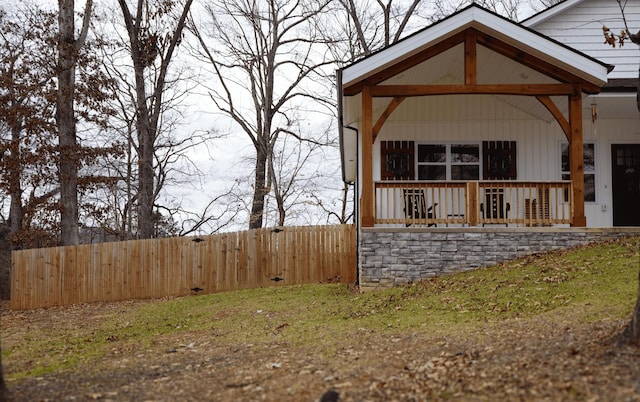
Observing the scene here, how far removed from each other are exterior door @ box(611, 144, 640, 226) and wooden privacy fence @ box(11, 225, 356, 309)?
6.31 m

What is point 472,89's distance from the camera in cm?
1124

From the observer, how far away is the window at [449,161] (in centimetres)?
1405

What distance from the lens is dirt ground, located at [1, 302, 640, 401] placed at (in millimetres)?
4652

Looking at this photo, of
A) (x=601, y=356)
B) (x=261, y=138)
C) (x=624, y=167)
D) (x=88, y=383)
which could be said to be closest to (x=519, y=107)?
(x=624, y=167)

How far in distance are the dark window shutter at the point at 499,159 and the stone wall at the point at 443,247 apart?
106 inches

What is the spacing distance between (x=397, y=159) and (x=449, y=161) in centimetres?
120

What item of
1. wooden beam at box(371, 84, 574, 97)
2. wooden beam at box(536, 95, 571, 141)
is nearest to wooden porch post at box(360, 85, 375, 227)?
wooden beam at box(371, 84, 574, 97)

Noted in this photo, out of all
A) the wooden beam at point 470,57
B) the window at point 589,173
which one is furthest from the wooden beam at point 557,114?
the window at point 589,173

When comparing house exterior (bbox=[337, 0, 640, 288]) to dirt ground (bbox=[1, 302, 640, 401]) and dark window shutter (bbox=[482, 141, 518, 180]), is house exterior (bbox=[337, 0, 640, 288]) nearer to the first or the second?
dark window shutter (bbox=[482, 141, 518, 180])

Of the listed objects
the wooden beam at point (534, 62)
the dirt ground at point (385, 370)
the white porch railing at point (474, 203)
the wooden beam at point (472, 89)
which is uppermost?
the wooden beam at point (534, 62)

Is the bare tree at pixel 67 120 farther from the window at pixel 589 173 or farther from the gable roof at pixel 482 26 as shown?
the window at pixel 589 173

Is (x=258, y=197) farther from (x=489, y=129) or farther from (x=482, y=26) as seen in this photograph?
(x=482, y=26)

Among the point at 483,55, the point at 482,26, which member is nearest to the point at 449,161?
the point at 483,55

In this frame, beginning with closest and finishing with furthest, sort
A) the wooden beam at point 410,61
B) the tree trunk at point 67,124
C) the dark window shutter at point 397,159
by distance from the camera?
the wooden beam at point 410,61, the dark window shutter at point 397,159, the tree trunk at point 67,124
